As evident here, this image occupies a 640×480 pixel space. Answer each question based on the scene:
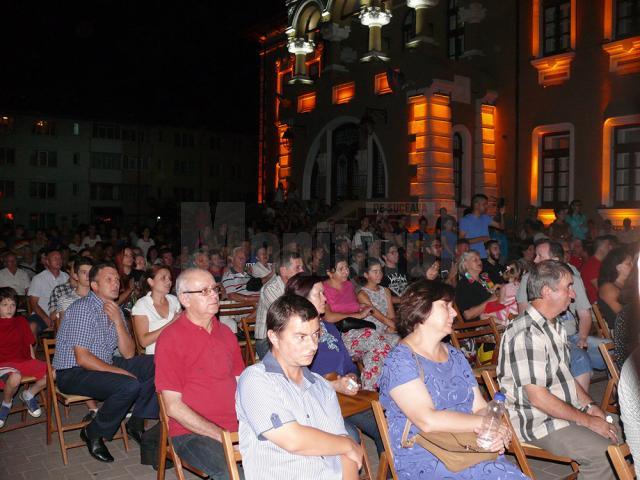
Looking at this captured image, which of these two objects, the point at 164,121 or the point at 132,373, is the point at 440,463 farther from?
the point at 164,121

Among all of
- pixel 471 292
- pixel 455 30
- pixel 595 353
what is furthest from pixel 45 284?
pixel 455 30

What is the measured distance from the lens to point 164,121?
46844 millimetres

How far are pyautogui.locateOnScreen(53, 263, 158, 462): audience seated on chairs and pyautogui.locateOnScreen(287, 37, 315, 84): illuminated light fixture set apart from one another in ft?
51.9

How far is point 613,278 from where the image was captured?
254 inches

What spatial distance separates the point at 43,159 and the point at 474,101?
120 ft

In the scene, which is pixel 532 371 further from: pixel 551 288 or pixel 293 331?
pixel 293 331

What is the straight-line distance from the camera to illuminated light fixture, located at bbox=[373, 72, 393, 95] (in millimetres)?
18766

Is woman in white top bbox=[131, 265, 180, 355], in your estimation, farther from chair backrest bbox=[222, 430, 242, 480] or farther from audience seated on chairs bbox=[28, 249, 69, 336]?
audience seated on chairs bbox=[28, 249, 69, 336]

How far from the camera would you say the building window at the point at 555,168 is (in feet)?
52.8

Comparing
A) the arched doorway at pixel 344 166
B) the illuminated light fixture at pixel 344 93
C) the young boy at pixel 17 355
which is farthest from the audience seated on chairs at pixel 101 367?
the illuminated light fixture at pixel 344 93

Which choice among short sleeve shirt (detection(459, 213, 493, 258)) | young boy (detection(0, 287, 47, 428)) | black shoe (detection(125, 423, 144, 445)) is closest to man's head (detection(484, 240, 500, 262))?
short sleeve shirt (detection(459, 213, 493, 258))

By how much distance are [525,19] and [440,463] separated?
16156mm

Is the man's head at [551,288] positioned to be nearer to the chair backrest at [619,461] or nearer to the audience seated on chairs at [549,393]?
the audience seated on chairs at [549,393]

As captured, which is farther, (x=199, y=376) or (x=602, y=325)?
(x=602, y=325)
